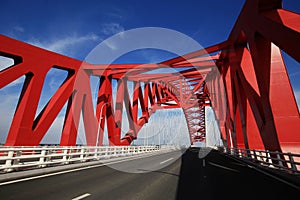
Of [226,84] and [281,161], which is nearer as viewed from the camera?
[281,161]

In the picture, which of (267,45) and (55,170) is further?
(267,45)

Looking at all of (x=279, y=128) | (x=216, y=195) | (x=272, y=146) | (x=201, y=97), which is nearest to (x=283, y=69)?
(x=279, y=128)

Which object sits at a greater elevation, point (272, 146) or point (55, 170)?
point (272, 146)

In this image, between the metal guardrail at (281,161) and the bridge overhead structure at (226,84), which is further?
the bridge overhead structure at (226,84)

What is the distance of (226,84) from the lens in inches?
773

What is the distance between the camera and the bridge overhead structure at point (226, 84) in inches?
354

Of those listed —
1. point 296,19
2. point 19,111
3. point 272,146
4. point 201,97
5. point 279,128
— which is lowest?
point 272,146

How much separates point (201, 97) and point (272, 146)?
38912 millimetres

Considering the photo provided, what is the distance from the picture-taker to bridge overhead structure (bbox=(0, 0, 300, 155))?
8.98 metres

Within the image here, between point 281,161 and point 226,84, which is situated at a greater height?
point 226,84

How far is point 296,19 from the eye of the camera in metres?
8.16

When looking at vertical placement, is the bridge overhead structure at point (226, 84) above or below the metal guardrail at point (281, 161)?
above

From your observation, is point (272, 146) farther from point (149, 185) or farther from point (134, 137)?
point (134, 137)

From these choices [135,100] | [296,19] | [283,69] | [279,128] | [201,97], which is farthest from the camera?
[201,97]
